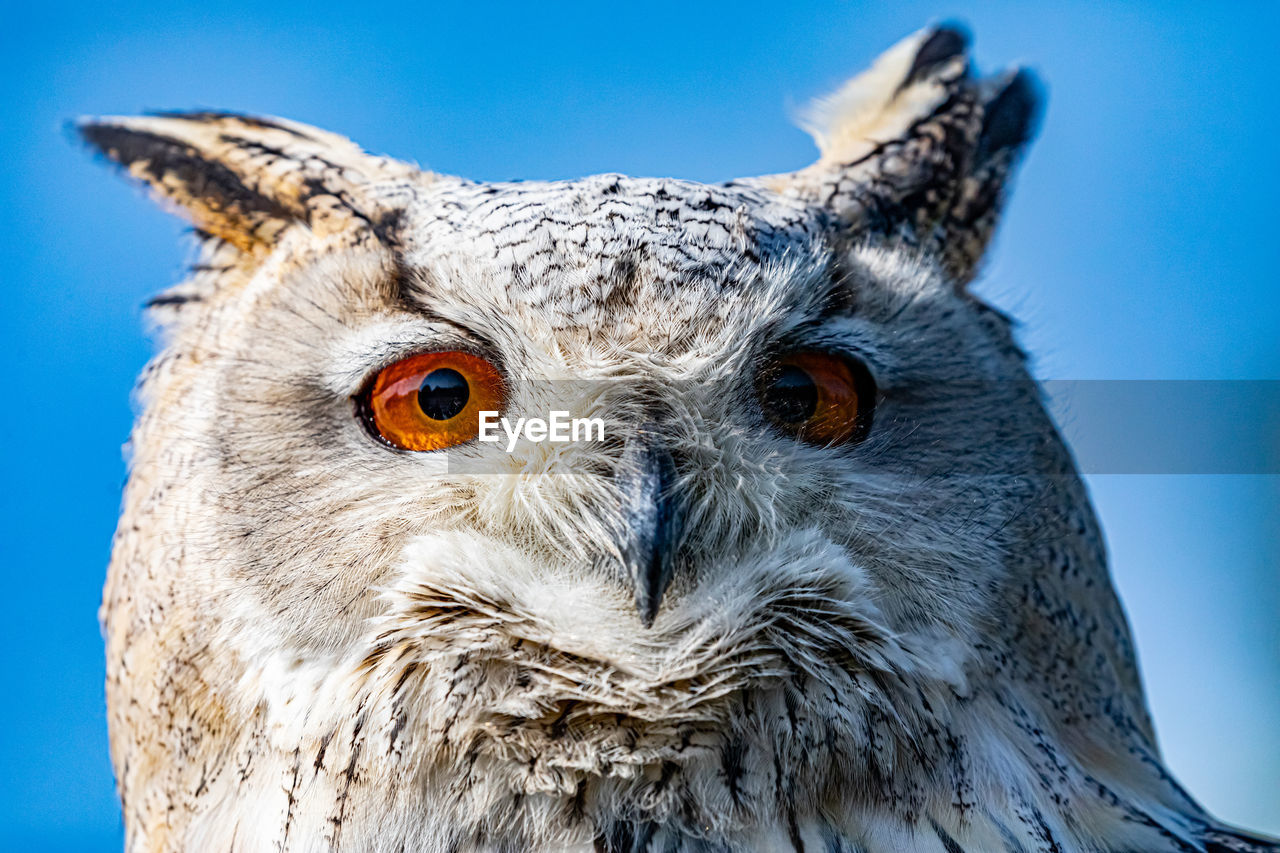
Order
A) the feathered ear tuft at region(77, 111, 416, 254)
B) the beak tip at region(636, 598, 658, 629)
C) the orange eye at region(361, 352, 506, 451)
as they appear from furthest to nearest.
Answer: the feathered ear tuft at region(77, 111, 416, 254) → the orange eye at region(361, 352, 506, 451) → the beak tip at region(636, 598, 658, 629)

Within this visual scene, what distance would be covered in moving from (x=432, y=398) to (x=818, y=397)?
468 millimetres

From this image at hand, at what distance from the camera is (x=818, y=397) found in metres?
1.17

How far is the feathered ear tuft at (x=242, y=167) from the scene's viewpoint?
1386mm

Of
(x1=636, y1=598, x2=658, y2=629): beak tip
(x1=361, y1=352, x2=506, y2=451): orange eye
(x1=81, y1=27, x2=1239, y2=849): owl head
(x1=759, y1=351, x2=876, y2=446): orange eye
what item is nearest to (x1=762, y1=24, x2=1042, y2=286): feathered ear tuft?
(x1=81, y1=27, x2=1239, y2=849): owl head

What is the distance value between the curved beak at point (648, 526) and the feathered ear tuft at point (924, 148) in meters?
0.57

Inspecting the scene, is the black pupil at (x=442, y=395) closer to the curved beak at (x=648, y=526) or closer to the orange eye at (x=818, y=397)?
the curved beak at (x=648, y=526)

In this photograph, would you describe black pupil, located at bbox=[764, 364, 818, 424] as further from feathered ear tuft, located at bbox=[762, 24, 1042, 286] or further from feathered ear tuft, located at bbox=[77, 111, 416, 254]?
feathered ear tuft, located at bbox=[77, 111, 416, 254]

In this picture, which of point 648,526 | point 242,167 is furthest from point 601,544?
point 242,167

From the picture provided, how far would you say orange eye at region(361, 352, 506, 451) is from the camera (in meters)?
1.12

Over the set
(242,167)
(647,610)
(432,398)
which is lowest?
(647,610)

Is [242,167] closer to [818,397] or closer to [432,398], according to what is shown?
[432,398]

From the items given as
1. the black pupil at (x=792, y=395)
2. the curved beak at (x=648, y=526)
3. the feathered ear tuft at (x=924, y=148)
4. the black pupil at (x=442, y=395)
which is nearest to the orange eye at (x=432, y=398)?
the black pupil at (x=442, y=395)

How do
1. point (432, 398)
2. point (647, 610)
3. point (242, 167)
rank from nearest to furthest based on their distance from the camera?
point (647, 610) < point (432, 398) < point (242, 167)

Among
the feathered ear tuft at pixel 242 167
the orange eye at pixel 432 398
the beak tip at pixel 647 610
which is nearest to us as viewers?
the beak tip at pixel 647 610
